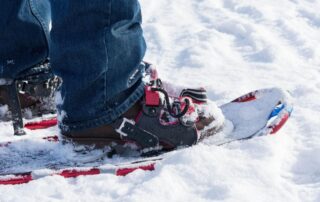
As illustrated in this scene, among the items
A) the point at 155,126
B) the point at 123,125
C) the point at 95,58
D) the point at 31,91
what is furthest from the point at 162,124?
the point at 31,91

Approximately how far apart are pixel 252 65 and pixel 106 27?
4.63 feet

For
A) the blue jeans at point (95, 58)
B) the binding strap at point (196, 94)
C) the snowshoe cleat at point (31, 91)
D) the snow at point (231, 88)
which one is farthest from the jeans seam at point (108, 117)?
the snowshoe cleat at point (31, 91)

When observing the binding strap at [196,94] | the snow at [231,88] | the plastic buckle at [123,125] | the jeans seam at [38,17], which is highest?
the jeans seam at [38,17]

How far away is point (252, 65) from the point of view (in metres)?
2.92

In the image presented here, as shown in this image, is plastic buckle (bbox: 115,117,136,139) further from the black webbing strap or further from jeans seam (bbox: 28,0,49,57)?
A: jeans seam (bbox: 28,0,49,57)

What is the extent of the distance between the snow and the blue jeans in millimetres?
192

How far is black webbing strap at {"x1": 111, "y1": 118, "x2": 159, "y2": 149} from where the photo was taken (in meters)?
1.80

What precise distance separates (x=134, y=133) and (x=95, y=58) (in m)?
0.30

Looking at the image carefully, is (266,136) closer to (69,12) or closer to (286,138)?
(286,138)

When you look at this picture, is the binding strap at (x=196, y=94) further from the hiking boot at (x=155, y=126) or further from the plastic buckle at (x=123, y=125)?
the plastic buckle at (x=123, y=125)

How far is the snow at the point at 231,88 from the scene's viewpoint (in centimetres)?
155

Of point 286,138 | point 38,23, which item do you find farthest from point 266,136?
point 38,23

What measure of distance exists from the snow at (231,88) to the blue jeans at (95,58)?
7.6 inches

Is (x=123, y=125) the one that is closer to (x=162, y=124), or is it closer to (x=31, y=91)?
(x=162, y=124)
